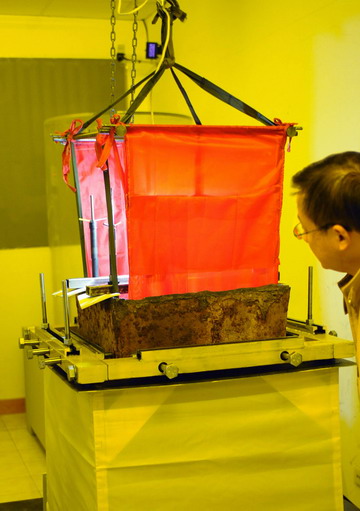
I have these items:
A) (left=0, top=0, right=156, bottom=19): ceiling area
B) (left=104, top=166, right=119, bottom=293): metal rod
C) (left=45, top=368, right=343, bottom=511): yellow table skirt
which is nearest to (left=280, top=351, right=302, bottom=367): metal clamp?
(left=45, top=368, right=343, bottom=511): yellow table skirt

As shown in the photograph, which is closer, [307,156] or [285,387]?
[285,387]

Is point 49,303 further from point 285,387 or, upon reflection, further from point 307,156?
point 285,387

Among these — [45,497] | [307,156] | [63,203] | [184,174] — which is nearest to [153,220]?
[184,174]

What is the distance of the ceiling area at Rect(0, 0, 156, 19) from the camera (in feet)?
13.0

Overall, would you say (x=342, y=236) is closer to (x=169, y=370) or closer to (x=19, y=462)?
(x=169, y=370)

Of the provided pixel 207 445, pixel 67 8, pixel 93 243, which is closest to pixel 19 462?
pixel 93 243

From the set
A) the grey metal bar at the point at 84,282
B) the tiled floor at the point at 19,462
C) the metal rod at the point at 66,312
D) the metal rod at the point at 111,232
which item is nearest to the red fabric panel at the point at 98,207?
the grey metal bar at the point at 84,282

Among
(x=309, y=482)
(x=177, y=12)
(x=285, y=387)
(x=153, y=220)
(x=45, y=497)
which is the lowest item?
(x=45, y=497)

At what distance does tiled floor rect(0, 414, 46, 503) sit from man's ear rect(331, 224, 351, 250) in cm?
244

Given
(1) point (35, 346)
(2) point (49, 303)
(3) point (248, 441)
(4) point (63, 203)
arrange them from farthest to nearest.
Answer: (2) point (49, 303) → (4) point (63, 203) → (1) point (35, 346) → (3) point (248, 441)

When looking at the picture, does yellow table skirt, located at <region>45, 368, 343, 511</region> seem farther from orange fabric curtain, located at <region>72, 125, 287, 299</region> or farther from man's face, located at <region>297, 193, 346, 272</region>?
man's face, located at <region>297, 193, 346, 272</region>

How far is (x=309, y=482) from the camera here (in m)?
1.78

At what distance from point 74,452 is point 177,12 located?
3.96 feet

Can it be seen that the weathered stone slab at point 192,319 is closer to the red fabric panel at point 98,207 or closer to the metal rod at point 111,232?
the metal rod at point 111,232
